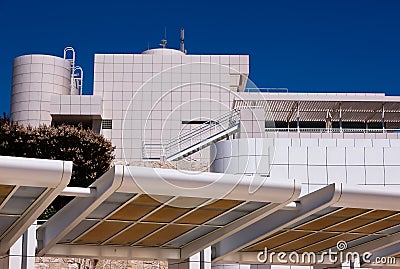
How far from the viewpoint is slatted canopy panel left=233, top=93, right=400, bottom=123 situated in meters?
41.1

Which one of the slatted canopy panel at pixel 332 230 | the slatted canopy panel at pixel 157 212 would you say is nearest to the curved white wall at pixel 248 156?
the slatted canopy panel at pixel 332 230

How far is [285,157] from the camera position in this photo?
24.2m

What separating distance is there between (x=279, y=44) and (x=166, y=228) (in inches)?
1140

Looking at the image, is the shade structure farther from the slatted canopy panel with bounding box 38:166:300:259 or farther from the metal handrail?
the metal handrail

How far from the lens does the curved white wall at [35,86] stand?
4562cm

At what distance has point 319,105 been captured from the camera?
42188mm

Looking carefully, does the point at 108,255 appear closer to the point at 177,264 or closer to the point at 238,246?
the point at 177,264

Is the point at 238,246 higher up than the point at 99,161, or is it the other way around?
the point at 99,161

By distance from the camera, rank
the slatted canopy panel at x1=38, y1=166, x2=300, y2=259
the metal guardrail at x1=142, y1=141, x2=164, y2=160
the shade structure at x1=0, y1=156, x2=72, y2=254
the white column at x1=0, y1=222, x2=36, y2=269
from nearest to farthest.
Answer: the shade structure at x1=0, y1=156, x2=72, y2=254 < the slatted canopy panel at x1=38, y1=166, x2=300, y2=259 < the white column at x1=0, y1=222, x2=36, y2=269 < the metal guardrail at x1=142, y1=141, x2=164, y2=160

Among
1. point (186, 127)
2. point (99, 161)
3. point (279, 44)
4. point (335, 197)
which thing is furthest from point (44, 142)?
point (335, 197)

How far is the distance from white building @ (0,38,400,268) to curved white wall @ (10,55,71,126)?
0.23ft

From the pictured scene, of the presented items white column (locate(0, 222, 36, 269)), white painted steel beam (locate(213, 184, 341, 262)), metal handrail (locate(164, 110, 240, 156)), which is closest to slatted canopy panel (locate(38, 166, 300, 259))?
white column (locate(0, 222, 36, 269))

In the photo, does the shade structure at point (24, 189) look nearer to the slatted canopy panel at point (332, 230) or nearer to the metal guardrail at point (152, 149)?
the slatted canopy panel at point (332, 230)

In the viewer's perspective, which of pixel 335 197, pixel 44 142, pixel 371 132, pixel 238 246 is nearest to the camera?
pixel 335 197
